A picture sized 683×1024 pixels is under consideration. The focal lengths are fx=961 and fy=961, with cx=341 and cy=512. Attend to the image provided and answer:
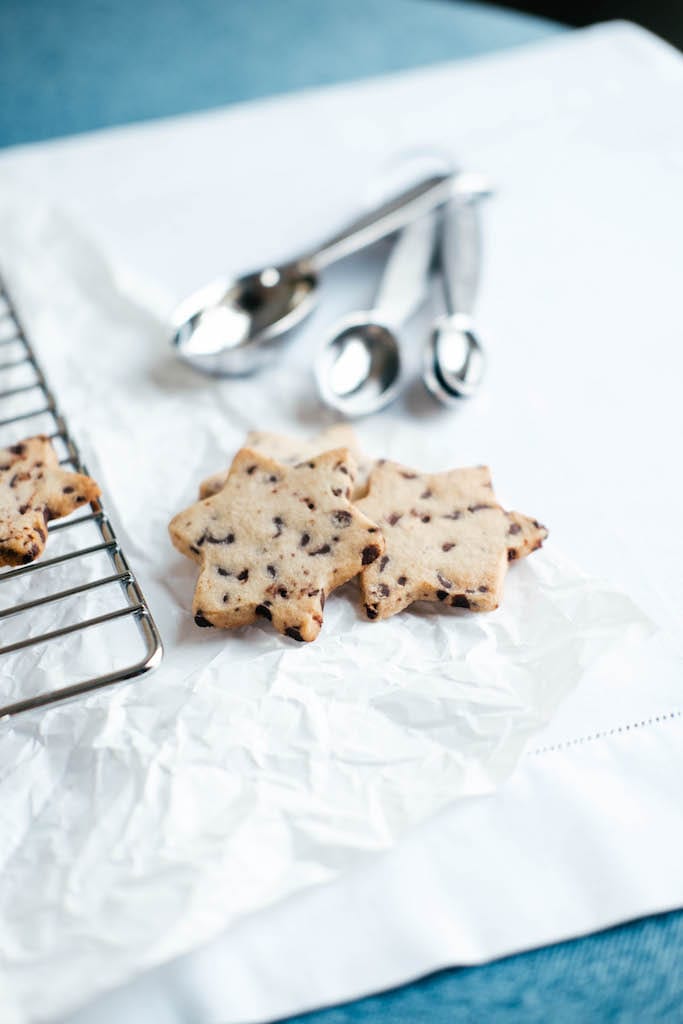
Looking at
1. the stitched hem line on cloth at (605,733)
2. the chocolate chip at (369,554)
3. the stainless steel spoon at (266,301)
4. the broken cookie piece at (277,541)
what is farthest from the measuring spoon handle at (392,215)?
the stitched hem line on cloth at (605,733)

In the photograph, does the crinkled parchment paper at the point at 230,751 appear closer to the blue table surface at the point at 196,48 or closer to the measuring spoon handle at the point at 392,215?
the measuring spoon handle at the point at 392,215

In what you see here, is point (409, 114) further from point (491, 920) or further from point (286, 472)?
point (491, 920)

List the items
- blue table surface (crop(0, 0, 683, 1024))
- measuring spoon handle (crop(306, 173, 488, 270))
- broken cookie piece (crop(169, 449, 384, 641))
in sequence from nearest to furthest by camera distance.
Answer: broken cookie piece (crop(169, 449, 384, 641)) → measuring spoon handle (crop(306, 173, 488, 270)) → blue table surface (crop(0, 0, 683, 1024))

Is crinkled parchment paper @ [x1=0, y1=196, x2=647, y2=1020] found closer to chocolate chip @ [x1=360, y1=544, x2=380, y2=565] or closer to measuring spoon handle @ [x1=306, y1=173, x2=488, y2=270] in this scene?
chocolate chip @ [x1=360, y1=544, x2=380, y2=565]

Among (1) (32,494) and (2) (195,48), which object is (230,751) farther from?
(2) (195,48)

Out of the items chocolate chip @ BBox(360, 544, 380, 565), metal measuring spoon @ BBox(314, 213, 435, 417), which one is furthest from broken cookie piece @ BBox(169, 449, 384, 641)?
metal measuring spoon @ BBox(314, 213, 435, 417)

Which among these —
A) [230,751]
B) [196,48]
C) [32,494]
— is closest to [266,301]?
[32,494]
